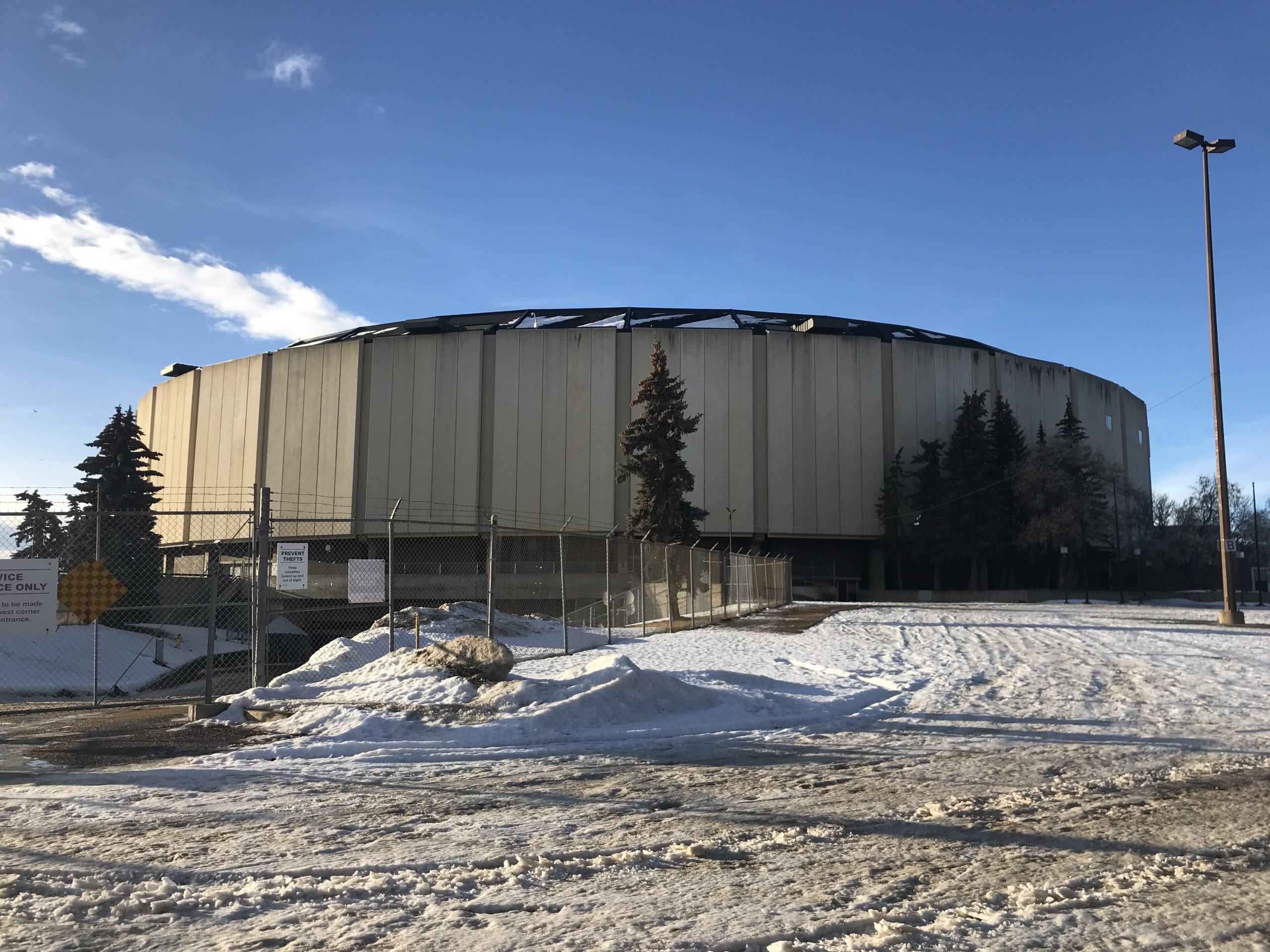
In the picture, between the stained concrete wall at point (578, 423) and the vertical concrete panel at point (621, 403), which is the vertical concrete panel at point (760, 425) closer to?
the stained concrete wall at point (578, 423)

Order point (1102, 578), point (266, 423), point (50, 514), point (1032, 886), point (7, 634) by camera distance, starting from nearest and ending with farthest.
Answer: point (1032, 886)
point (7, 634)
point (50, 514)
point (266, 423)
point (1102, 578)

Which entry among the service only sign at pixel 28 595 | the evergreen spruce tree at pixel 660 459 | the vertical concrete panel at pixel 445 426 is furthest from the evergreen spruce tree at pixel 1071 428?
the service only sign at pixel 28 595

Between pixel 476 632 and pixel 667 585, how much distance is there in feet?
22.4

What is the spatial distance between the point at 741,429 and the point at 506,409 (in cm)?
1610

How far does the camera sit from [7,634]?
953cm

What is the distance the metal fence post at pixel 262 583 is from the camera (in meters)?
10.5

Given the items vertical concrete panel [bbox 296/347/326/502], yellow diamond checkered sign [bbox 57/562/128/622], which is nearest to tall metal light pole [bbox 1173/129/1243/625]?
yellow diamond checkered sign [bbox 57/562/128/622]

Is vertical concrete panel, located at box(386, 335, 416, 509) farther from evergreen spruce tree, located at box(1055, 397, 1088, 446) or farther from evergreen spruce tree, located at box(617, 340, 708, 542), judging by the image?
evergreen spruce tree, located at box(1055, 397, 1088, 446)

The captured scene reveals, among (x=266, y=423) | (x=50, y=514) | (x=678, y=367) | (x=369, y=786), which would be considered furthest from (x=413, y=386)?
(x=369, y=786)

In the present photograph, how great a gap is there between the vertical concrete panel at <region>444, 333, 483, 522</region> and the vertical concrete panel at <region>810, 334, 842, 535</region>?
23.0 meters

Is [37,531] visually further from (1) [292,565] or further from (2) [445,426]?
(2) [445,426]

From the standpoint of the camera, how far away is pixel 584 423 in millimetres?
61344

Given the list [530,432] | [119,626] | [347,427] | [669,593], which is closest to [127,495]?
[119,626]

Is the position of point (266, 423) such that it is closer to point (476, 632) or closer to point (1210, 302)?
point (476, 632)
